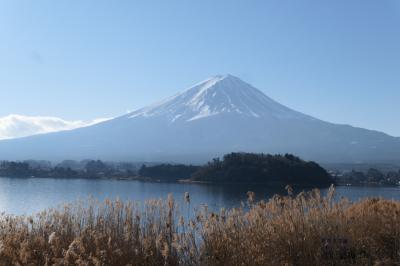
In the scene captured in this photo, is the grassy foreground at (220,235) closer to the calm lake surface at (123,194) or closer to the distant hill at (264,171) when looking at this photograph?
the calm lake surface at (123,194)

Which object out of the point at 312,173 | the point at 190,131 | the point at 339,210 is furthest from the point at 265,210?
the point at 190,131

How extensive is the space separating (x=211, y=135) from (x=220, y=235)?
128 m

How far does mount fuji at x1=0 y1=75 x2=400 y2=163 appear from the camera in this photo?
12062cm

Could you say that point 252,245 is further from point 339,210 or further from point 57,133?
point 57,133

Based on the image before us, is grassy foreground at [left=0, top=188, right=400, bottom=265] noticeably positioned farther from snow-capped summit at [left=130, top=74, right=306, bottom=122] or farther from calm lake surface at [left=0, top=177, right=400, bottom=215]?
snow-capped summit at [left=130, top=74, right=306, bottom=122]

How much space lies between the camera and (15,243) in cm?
422

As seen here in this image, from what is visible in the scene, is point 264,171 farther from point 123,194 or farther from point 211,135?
point 211,135

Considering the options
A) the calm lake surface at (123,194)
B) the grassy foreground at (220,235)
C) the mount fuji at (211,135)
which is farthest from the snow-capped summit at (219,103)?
the grassy foreground at (220,235)

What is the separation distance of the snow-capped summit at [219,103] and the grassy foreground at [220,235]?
135m

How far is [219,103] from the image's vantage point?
14762 centimetres

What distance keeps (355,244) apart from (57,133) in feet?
526

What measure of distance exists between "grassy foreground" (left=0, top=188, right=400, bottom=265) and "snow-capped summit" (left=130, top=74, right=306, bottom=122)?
441 feet

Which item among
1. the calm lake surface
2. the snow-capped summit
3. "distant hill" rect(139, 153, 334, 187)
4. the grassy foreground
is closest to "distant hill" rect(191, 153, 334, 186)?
"distant hill" rect(139, 153, 334, 187)

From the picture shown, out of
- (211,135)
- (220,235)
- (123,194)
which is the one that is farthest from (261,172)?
(211,135)
